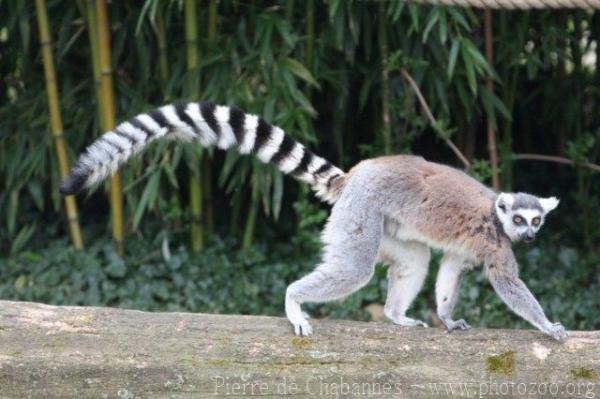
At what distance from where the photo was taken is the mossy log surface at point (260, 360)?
14.6 ft

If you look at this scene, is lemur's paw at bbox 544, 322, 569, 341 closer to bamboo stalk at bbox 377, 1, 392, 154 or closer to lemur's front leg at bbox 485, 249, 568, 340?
lemur's front leg at bbox 485, 249, 568, 340

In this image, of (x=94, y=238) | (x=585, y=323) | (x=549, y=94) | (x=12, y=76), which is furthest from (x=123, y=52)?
(x=585, y=323)

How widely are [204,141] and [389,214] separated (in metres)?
1.00

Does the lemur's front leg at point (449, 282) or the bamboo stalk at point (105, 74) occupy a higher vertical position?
the bamboo stalk at point (105, 74)

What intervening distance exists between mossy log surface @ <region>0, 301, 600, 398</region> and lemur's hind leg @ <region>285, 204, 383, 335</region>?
0.28 m

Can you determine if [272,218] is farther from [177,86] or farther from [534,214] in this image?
[534,214]

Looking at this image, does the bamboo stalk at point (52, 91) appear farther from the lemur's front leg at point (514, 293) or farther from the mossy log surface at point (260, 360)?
the lemur's front leg at point (514, 293)

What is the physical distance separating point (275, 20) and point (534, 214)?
2.64m

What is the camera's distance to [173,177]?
7168 mm

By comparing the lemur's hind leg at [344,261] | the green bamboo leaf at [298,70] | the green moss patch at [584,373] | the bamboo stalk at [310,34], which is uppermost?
the bamboo stalk at [310,34]

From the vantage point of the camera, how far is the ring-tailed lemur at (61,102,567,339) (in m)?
4.96

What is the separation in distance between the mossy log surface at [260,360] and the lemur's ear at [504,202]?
0.74m

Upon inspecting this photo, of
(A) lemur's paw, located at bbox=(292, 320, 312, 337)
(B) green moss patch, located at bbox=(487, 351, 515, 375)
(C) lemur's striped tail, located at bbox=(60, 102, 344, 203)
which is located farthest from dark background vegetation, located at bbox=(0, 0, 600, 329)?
(B) green moss patch, located at bbox=(487, 351, 515, 375)

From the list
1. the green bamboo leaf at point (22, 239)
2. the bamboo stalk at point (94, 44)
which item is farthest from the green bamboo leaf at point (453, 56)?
the green bamboo leaf at point (22, 239)
